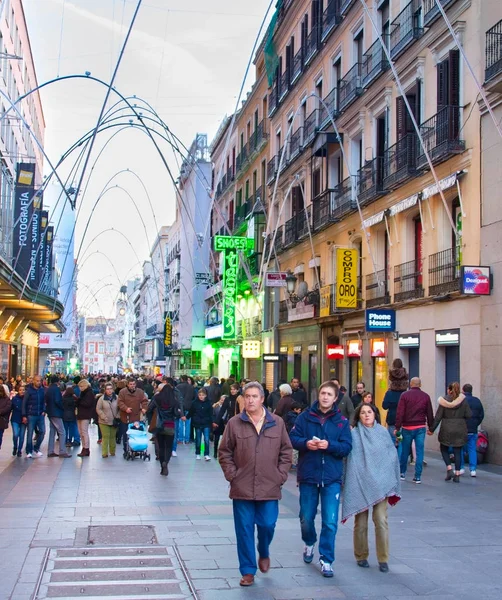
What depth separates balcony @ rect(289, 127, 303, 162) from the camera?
35.6 m

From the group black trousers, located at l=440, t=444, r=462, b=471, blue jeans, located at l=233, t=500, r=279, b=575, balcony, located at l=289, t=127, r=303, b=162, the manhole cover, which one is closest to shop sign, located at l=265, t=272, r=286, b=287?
balcony, located at l=289, t=127, r=303, b=162

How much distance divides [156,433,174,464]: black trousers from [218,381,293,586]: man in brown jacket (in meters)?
8.20

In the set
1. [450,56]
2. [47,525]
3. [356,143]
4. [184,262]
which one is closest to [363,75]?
[356,143]

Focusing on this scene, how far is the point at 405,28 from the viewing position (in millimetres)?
23438

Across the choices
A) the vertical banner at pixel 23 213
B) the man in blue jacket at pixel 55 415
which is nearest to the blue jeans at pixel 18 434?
the man in blue jacket at pixel 55 415

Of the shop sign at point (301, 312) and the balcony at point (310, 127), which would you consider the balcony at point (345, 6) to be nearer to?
the balcony at point (310, 127)

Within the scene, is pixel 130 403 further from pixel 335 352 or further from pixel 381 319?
pixel 335 352

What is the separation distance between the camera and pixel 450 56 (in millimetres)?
20625

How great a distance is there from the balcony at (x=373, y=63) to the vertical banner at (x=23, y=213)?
1371 cm

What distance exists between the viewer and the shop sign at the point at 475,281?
18.0m

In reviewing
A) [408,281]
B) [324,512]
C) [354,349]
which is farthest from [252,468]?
[354,349]

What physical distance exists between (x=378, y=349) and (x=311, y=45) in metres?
14.6

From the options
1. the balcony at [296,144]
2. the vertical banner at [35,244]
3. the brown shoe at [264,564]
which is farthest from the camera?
the balcony at [296,144]

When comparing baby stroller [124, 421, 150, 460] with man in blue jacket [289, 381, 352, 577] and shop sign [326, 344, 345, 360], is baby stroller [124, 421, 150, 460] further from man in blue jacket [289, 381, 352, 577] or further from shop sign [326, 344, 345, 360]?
shop sign [326, 344, 345, 360]
